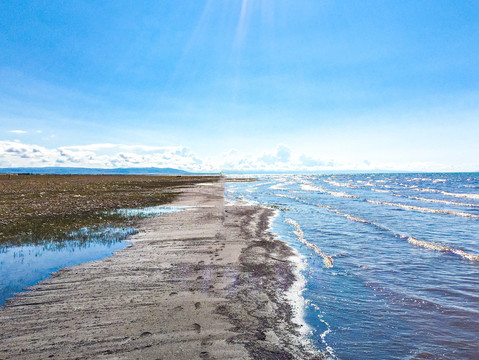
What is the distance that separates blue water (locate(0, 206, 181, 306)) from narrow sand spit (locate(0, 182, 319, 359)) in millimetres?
778

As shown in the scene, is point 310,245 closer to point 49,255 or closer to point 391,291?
point 391,291

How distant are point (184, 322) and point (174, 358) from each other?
1.41 m

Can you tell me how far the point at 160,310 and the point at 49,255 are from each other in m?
8.62

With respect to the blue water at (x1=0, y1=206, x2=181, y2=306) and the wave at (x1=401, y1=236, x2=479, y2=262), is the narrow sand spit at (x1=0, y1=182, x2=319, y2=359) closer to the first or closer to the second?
the blue water at (x1=0, y1=206, x2=181, y2=306)

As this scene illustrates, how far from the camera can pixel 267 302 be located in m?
8.35

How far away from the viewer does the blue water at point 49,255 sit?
9.88 m

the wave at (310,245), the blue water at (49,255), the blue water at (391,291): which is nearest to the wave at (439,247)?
the blue water at (391,291)

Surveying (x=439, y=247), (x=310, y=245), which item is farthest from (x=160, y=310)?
(x=439, y=247)

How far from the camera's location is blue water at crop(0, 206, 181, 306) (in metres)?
9.88

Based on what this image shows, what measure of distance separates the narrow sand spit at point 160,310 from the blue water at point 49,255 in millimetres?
778

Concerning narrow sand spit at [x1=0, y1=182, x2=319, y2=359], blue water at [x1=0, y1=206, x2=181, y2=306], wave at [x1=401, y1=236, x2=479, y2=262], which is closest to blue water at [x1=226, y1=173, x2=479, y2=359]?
wave at [x1=401, y1=236, x2=479, y2=262]

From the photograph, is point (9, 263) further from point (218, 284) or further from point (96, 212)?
point (96, 212)

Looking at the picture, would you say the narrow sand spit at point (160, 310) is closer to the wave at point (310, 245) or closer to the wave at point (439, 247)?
the wave at point (310, 245)

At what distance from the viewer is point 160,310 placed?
7582mm
